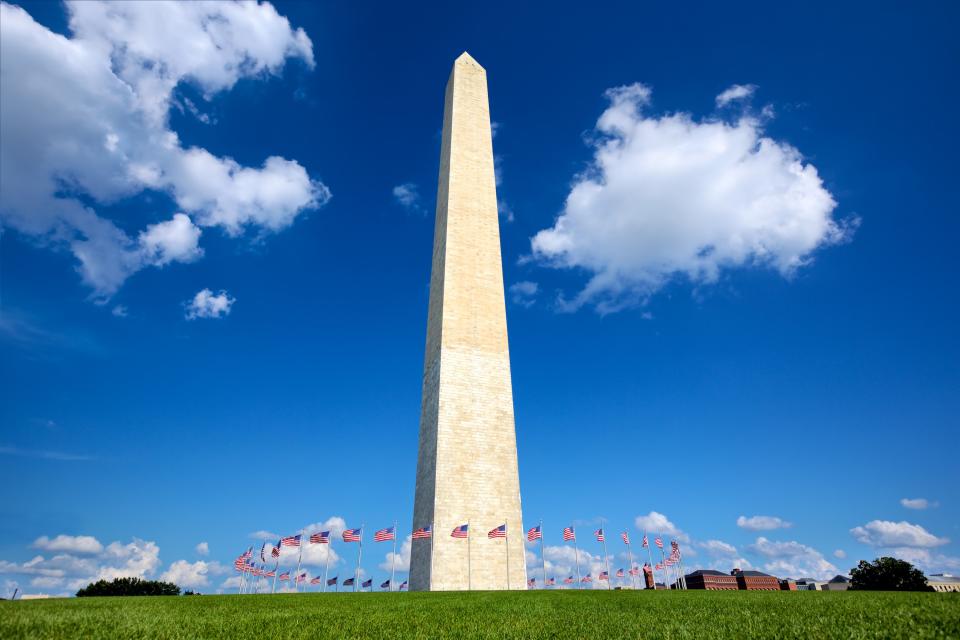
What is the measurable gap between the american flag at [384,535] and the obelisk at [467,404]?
2116mm

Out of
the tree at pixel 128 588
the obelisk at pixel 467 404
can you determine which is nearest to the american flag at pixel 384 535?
the obelisk at pixel 467 404

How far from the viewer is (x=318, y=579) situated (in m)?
43.8

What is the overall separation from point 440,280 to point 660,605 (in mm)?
27788

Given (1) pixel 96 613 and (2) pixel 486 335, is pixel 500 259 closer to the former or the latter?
(2) pixel 486 335

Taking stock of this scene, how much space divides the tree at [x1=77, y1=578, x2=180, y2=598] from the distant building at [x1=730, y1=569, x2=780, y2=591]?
76747 mm

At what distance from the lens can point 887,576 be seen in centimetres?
5275

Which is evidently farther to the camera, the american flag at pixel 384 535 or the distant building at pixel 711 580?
the distant building at pixel 711 580

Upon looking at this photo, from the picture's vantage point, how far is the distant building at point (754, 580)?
8462cm

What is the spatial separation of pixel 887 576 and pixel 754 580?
38637 millimetres

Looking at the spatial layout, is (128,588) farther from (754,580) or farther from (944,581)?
(944,581)

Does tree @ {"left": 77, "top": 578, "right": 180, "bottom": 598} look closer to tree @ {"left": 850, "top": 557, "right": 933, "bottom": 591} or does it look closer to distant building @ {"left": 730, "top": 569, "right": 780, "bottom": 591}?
tree @ {"left": 850, "top": 557, "right": 933, "bottom": 591}

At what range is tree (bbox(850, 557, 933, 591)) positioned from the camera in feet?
169

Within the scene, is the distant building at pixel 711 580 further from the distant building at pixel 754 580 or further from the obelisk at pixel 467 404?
the obelisk at pixel 467 404

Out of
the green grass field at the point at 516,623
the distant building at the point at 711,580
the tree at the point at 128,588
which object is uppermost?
the distant building at the point at 711,580
